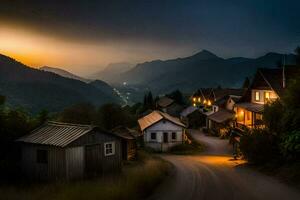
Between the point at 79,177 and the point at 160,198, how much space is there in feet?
25.0

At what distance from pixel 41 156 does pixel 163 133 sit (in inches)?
1173

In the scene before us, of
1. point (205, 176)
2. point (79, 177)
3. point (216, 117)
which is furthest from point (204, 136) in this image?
point (79, 177)

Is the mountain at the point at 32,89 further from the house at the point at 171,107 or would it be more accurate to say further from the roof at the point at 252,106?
the roof at the point at 252,106

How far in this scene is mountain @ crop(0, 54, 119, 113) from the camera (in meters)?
135

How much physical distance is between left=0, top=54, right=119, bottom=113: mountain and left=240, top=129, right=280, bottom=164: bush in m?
107

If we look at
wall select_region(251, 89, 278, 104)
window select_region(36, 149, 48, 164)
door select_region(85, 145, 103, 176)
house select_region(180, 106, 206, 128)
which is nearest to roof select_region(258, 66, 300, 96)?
wall select_region(251, 89, 278, 104)

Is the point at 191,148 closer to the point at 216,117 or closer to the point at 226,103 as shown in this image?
the point at 216,117

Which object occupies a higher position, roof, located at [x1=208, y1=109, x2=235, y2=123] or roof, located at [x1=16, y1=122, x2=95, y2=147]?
roof, located at [x1=16, y1=122, x2=95, y2=147]

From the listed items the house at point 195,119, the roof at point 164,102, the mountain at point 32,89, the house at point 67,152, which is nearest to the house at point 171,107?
the roof at point 164,102

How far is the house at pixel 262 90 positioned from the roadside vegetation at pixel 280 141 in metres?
11.4

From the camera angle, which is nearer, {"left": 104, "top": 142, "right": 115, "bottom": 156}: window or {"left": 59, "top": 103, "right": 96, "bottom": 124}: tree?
{"left": 104, "top": 142, "right": 115, "bottom": 156}: window

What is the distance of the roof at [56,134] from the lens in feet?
78.1

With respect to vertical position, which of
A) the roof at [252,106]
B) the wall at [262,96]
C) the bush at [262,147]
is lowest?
the bush at [262,147]

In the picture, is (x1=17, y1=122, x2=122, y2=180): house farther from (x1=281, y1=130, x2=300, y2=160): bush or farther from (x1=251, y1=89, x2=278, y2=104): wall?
(x1=251, y1=89, x2=278, y2=104): wall
